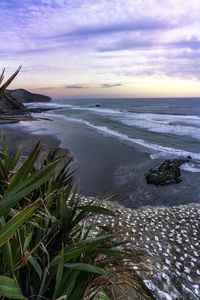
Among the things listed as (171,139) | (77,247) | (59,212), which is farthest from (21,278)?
(171,139)

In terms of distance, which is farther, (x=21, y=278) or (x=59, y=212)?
(x=59, y=212)

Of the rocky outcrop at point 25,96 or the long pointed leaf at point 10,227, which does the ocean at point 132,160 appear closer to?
the long pointed leaf at point 10,227

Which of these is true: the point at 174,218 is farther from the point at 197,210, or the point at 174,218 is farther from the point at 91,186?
the point at 91,186

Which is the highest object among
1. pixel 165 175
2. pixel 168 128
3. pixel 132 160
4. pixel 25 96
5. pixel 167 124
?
pixel 25 96

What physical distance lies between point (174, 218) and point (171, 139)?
2012 centimetres

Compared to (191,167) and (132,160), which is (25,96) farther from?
(191,167)

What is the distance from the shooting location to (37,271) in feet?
8.46

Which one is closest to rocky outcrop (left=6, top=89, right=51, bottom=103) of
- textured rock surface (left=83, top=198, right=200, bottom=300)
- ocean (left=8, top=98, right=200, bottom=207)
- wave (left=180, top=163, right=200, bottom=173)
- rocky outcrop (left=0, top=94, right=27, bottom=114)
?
rocky outcrop (left=0, top=94, right=27, bottom=114)

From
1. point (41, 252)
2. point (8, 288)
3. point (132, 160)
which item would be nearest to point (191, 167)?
point (132, 160)

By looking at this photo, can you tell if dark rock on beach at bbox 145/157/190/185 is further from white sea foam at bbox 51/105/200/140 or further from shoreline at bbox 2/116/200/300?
white sea foam at bbox 51/105/200/140

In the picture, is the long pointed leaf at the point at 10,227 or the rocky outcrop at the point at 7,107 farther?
the rocky outcrop at the point at 7,107

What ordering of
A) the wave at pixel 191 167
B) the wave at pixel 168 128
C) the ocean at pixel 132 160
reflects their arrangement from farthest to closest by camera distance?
the wave at pixel 168 128
the wave at pixel 191 167
the ocean at pixel 132 160

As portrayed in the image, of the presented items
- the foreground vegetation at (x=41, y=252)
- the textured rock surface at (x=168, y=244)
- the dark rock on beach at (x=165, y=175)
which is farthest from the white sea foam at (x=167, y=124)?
the foreground vegetation at (x=41, y=252)

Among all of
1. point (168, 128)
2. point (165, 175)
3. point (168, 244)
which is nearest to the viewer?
point (168, 244)
